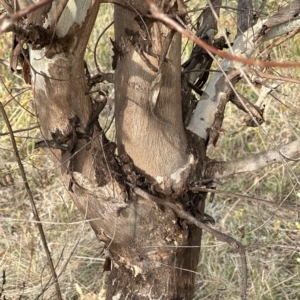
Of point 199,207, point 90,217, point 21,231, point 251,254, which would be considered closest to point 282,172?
point 251,254

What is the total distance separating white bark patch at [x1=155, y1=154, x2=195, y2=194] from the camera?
3.51 ft

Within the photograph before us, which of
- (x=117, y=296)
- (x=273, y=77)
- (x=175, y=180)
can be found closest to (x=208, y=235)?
(x=117, y=296)

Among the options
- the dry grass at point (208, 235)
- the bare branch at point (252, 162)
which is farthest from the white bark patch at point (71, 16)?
the dry grass at point (208, 235)

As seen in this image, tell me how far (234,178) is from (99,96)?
1.51m

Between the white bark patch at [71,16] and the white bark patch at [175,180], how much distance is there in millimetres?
355

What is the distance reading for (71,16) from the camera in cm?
86

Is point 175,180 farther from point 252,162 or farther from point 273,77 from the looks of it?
point 273,77

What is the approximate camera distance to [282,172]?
242 centimetres

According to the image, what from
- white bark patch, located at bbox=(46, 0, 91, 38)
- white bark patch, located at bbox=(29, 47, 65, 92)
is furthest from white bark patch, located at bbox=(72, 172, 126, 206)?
white bark patch, located at bbox=(46, 0, 91, 38)

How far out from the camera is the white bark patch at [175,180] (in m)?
1.07

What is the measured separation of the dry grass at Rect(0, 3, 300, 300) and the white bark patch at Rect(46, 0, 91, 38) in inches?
36.2

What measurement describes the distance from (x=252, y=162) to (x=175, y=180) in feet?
0.52

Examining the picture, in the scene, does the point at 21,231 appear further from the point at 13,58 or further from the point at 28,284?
the point at 13,58

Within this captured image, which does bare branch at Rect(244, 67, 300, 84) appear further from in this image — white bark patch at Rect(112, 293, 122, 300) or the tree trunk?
white bark patch at Rect(112, 293, 122, 300)
